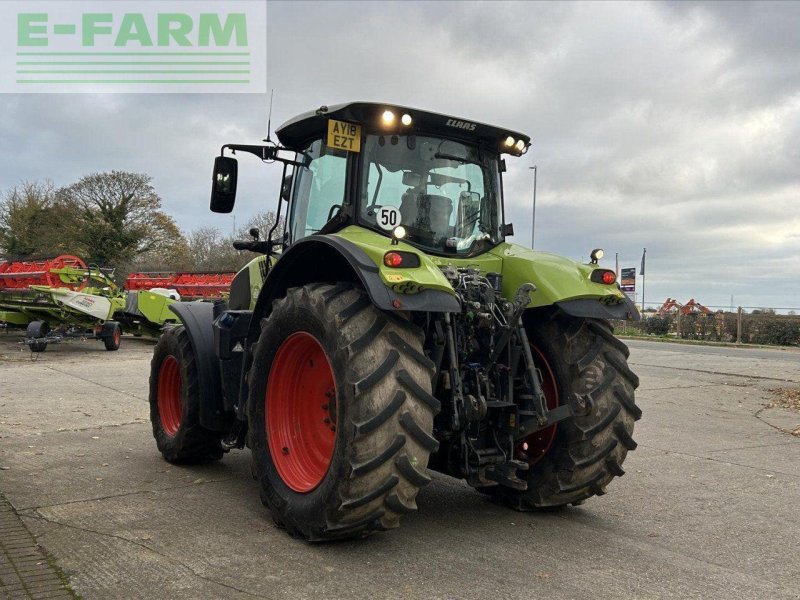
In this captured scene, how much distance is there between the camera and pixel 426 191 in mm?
4855

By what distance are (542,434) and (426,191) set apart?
181 centimetres

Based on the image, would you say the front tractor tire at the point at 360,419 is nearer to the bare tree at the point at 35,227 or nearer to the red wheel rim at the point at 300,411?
the red wheel rim at the point at 300,411

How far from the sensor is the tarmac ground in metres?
3.45

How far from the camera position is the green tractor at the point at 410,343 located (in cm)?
375

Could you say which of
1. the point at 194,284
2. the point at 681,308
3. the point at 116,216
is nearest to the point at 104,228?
the point at 116,216

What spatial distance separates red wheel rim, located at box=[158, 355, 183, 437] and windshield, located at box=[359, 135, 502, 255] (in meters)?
2.74

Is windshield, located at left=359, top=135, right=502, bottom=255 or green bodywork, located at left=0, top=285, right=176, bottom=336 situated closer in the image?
windshield, located at left=359, top=135, right=502, bottom=255

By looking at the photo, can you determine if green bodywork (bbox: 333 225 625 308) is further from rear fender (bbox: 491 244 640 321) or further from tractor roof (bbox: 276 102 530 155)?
tractor roof (bbox: 276 102 530 155)

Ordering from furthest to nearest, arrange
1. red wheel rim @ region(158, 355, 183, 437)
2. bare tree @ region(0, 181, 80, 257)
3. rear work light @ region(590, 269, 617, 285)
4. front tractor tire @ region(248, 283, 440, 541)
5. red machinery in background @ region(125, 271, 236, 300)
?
1. bare tree @ region(0, 181, 80, 257)
2. red machinery in background @ region(125, 271, 236, 300)
3. red wheel rim @ region(158, 355, 183, 437)
4. rear work light @ region(590, 269, 617, 285)
5. front tractor tire @ region(248, 283, 440, 541)

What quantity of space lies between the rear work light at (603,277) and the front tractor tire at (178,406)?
3.19 m

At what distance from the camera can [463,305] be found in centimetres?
440

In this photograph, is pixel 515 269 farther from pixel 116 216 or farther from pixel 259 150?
pixel 116 216

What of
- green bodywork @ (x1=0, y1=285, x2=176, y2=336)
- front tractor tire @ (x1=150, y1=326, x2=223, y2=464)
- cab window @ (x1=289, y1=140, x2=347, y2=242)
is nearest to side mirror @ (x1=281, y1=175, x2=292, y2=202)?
cab window @ (x1=289, y1=140, x2=347, y2=242)

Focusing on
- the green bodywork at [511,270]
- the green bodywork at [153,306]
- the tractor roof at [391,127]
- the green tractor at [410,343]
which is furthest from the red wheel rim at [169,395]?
the green bodywork at [153,306]
